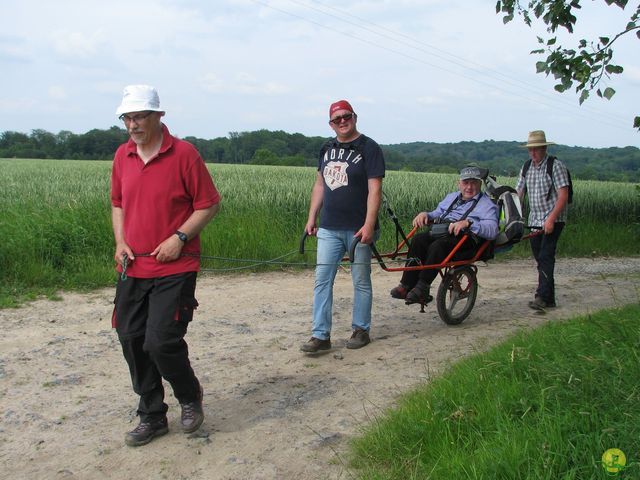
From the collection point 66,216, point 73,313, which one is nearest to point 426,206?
point 66,216

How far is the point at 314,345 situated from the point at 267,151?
48.8m

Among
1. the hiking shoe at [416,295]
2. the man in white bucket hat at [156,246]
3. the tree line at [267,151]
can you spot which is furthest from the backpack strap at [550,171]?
the tree line at [267,151]

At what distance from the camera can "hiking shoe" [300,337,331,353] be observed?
6.20m

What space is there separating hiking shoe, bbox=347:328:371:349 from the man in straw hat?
2706 mm

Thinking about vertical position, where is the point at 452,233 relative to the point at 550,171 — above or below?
below

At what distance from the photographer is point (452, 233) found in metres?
7.09

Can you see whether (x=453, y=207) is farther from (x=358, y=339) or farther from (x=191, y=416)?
(x=191, y=416)

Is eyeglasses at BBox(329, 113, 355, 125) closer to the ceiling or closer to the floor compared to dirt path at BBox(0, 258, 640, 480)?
closer to the ceiling

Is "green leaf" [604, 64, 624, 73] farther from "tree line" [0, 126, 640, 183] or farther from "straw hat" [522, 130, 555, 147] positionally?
"tree line" [0, 126, 640, 183]

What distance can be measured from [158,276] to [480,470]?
2.16 metres

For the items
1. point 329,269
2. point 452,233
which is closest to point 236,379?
point 329,269

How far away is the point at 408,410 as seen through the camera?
4.25m

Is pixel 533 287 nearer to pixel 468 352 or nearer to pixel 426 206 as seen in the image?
pixel 468 352

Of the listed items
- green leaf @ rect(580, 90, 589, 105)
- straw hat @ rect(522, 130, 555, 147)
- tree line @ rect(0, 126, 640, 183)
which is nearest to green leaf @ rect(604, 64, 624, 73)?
green leaf @ rect(580, 90, 589, 105)
